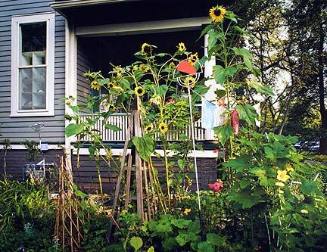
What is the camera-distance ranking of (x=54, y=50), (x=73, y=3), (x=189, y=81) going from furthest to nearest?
(x=54, y=50), (x=73, y=3), (x=189, y=81)

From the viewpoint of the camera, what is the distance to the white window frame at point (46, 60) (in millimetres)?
8859

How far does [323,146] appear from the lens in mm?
16906

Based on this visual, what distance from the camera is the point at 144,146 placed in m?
3.19

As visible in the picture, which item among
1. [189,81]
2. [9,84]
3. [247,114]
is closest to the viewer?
[247,114]

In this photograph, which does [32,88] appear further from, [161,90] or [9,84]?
[161,90]

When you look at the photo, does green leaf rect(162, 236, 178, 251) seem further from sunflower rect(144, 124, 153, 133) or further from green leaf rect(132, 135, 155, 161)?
sunflower rect(144, 124, 153, 133)

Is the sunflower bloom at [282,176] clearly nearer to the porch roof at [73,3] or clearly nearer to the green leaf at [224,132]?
the green leaf at [224,132]

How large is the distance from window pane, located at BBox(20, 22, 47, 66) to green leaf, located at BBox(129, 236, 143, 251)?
7335mm

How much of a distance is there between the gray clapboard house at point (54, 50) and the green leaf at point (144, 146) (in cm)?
497

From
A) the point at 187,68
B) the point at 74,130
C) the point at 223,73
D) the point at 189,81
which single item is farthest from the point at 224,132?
the point at 74,130

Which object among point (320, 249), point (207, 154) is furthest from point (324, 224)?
point (207, 154)

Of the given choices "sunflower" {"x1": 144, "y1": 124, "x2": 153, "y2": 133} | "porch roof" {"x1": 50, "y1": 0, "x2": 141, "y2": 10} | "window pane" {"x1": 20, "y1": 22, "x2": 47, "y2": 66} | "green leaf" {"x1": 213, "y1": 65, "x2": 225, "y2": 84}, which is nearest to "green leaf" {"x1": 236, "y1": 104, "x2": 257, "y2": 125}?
"green leaf" {"x1": 213, "y1": 65, "x2": 225, "y2": 84}

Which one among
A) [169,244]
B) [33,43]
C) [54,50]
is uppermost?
[33,43]

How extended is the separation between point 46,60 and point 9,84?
1.11 metres
